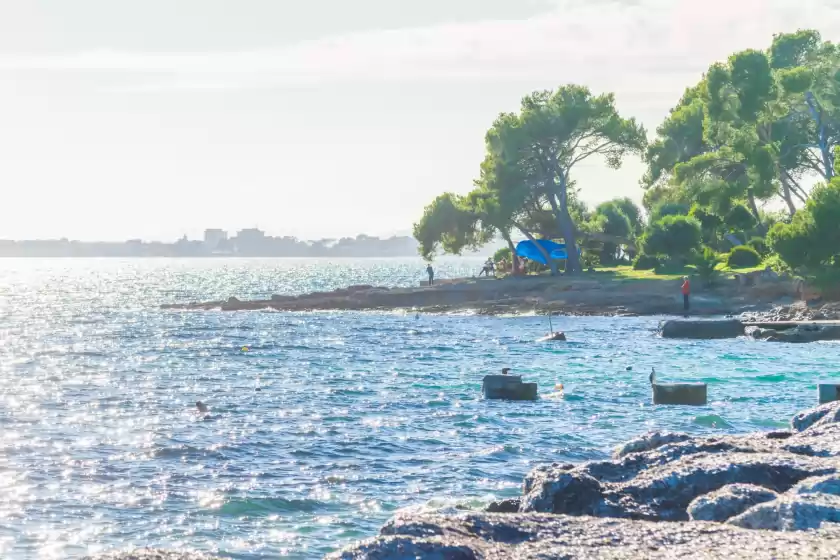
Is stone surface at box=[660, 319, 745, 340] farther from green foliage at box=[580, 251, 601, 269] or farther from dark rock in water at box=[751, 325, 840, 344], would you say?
green foliage at box=[580, 251, 601, 269]

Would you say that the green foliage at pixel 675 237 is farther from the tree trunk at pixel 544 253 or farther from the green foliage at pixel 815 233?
the green foliage at pixel 815 233

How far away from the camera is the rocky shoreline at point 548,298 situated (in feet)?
209

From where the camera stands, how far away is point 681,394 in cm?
3081

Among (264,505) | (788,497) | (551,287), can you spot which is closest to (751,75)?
(551,287)

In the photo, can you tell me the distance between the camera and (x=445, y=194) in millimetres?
103062

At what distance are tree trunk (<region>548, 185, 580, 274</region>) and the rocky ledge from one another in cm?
7179

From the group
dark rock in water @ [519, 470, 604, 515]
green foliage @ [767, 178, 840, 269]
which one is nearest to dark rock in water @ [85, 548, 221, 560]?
dark rock in water @ [519, 470, 604, 515]

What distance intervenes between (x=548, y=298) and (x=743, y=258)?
12.9 m

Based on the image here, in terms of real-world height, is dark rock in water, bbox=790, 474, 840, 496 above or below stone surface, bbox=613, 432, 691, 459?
above

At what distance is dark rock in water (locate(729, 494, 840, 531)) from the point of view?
1004cm

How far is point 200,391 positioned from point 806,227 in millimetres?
33908

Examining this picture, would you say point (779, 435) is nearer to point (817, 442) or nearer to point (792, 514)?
point (817, 442)

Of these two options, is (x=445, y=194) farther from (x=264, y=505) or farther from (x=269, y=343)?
(x=264, y=505)

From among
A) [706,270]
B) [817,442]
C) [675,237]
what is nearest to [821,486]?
[817,442]
